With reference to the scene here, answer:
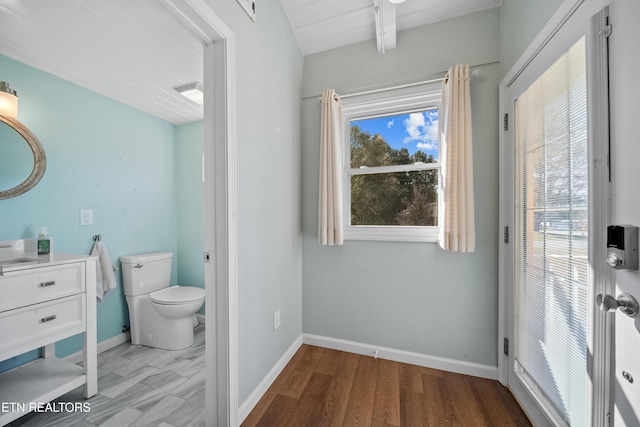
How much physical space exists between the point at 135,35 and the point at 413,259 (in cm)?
239

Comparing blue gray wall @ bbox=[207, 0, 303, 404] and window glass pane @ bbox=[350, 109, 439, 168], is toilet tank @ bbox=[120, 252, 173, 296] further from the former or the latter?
window glass pane @ bbox=[350, 109, 439, 168]

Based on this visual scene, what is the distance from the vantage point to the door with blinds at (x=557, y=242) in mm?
862

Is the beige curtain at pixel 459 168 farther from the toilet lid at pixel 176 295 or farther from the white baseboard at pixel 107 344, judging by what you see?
the white baseboard at pixel 107 344

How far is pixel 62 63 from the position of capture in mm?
1677

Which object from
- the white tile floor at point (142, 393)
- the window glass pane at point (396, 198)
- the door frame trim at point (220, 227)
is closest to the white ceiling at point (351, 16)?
the door frame trim at point (220, 227)

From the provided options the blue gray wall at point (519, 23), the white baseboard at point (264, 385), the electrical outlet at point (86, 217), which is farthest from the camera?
the electrical outlet at point (86, 217)

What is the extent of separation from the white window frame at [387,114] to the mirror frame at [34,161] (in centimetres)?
221

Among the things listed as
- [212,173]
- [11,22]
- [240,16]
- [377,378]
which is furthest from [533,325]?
[11,22]

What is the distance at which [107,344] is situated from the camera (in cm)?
206

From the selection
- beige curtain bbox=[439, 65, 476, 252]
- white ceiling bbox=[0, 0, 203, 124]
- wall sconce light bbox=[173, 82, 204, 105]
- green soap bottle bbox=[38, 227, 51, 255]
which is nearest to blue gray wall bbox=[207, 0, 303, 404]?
white ceiling bbox=[0, 0, 203, 124]

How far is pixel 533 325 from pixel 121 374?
2674 mm

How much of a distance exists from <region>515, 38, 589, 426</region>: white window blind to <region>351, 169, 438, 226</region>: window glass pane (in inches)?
21.1

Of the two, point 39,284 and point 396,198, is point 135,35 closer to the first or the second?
point 39,284

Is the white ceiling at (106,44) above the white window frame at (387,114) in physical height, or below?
above
